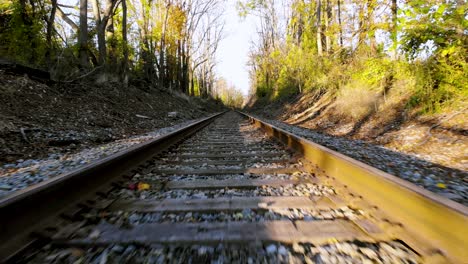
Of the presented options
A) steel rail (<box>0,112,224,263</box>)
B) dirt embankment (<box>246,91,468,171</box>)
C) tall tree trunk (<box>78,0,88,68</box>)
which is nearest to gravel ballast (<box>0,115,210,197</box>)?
steel rail (<box>0,112,224,263</box>)

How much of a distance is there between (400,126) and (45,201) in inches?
248

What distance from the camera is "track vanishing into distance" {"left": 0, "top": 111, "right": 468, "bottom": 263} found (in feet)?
4.28

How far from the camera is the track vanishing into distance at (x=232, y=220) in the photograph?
130 centimetres

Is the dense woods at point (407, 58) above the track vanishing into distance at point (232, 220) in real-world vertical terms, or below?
above

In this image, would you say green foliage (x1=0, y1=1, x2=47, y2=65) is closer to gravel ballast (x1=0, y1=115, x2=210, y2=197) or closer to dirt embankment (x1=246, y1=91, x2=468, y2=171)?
gravel ballast (x1=0, y1=115, x2=210, y2=197)

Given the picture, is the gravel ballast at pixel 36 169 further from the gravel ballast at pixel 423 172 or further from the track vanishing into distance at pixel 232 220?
the gravel ballast at pixel 423 172

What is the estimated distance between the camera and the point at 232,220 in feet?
5.57

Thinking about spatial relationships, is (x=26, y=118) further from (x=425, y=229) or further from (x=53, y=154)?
(x=425, y=229)

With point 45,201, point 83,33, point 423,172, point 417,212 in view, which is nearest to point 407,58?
point 423,172

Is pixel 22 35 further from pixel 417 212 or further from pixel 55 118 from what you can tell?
pixel 417 212

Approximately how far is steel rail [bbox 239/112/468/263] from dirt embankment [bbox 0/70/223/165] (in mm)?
4267

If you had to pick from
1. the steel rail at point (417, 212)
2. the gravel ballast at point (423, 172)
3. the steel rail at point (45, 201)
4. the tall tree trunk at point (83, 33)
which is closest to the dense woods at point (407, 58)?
the gravel ballast at point (423, 172)

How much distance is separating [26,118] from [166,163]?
Result: 3.61 metres

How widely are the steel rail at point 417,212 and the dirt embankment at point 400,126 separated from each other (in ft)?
7.03
